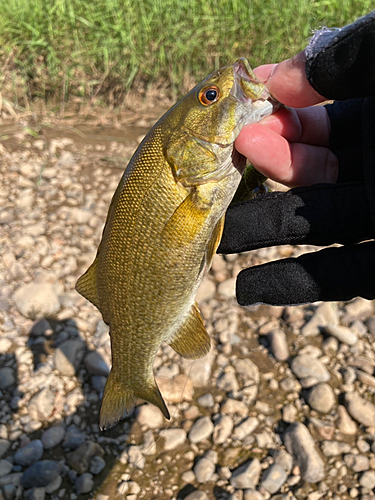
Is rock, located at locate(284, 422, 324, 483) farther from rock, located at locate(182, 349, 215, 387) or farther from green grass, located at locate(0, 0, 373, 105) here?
green grass, located at locate(0, 0, 373, 105)

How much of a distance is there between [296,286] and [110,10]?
551 centimetres

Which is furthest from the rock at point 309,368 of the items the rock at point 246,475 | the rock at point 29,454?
the rock at point 29,454

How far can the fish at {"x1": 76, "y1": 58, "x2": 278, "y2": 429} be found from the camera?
2.22 meters

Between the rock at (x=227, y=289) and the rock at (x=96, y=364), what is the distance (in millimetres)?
1289

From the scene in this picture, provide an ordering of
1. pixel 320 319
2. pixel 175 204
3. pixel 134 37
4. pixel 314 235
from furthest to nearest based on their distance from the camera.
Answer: pixel 134 37
pixel 320 319
pixel 314 235
pixel 175 204

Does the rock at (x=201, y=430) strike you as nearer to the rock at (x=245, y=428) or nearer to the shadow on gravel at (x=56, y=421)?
the rock at (x=245, y=428)

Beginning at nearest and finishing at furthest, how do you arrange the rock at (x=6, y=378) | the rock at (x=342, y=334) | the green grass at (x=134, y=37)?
1. the rock at (x=6, y=378)
2. the rock at (x=342, y=334)
3. the green grass at (x=134, y=37)

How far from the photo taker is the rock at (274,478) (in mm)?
3037

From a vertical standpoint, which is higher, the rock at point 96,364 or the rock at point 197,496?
the rock at point 96,364

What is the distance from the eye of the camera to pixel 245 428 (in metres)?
3.31

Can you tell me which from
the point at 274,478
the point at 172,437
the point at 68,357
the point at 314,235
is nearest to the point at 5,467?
the point at 68,357

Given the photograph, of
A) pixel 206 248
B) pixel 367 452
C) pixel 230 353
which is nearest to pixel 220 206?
pixel 206 248

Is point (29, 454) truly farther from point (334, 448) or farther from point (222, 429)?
point (334, 448)

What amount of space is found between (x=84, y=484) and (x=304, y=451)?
1548 millimetres
